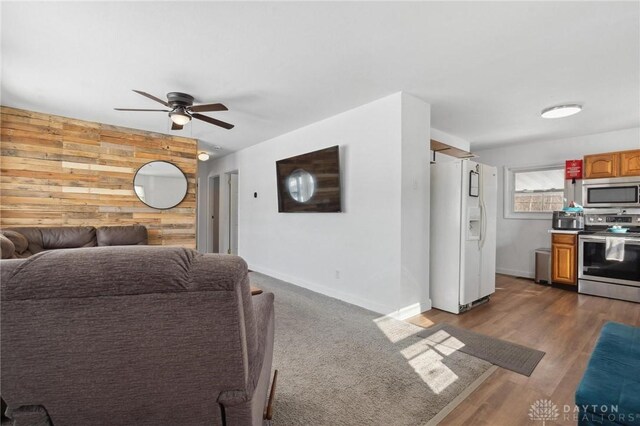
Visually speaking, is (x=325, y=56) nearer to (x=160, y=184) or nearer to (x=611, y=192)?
(x=160, y=184)

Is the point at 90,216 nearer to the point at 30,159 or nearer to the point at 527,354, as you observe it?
the point at 30,159

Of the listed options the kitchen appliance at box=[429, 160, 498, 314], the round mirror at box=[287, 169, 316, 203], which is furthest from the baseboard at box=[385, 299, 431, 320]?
the round mirror at box=[287, 169, 316, 203]

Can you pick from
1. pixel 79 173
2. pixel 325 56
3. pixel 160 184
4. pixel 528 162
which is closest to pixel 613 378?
pixel 325 56

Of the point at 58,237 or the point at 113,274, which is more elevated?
the point at 113,274

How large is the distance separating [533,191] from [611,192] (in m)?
1.11

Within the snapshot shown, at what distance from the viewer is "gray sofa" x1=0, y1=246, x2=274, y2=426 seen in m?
0.74

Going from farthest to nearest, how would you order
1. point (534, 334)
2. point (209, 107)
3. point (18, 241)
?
1. point (18, 241)
2. point (209, 107)
3. point (534, 334)

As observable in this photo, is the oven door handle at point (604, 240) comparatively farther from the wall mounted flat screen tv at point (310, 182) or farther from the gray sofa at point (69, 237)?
the gray sofa at point (69, 237)

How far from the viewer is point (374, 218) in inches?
136

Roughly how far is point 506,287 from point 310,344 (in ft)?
12.0

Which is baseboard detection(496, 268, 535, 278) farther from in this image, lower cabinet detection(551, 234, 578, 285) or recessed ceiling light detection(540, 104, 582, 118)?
recessed ceiling light detection(540, 104, 582, 118)

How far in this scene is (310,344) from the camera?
2523mm

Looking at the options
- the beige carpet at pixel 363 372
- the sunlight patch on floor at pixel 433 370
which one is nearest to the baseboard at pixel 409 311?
the beige carpet at pixel 363 372

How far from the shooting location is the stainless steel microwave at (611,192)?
160 inches
